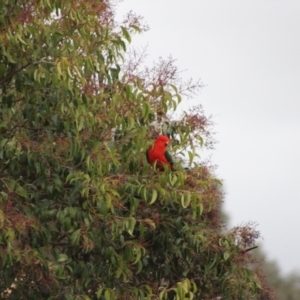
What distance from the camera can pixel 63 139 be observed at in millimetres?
8641

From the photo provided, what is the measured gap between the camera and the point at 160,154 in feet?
28.6

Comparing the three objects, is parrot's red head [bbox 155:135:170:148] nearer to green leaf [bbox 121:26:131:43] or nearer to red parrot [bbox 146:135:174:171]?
red parrot [bbox 146:135:174:171]

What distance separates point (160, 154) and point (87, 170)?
2.18ft

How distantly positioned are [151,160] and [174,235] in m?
0.89

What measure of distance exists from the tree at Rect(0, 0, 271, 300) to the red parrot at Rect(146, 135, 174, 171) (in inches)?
3.4

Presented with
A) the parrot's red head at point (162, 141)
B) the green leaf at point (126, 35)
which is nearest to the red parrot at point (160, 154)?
the parrot's red head at point (162, 141)

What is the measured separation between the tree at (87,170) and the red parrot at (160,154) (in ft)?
0.28

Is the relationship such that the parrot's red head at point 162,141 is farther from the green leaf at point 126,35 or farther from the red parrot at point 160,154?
the green leaf at point 126,35

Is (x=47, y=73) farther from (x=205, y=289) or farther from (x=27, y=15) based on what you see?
(x=205, y=289)

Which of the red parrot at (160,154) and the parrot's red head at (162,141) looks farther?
the parrot's red head at (162,141)

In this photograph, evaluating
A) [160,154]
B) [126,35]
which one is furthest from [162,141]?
[126,35]

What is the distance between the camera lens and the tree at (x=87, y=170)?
848 centimetres

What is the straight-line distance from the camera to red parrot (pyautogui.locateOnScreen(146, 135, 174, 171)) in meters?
8.73

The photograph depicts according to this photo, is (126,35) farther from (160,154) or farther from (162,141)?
(160,154)
